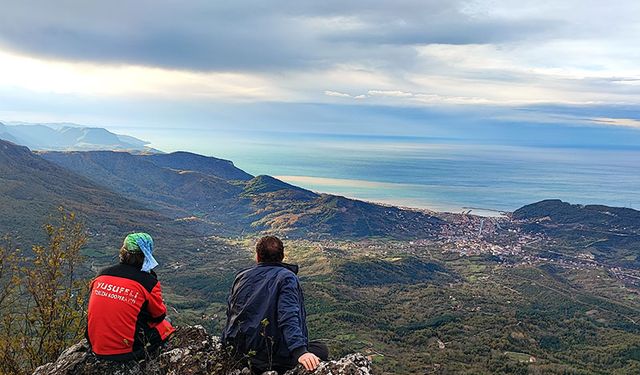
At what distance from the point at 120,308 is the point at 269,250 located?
7.02 feet

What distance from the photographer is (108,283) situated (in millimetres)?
5992

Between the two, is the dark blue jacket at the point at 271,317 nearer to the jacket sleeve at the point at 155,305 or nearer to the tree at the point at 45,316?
the jacket sleeve at the point at 155,305

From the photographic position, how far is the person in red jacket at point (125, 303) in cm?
597

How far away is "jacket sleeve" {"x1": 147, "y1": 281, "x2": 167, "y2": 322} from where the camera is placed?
242 inches

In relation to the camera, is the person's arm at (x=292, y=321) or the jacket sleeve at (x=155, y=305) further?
the jacket sleeve at (x=155, y=305)

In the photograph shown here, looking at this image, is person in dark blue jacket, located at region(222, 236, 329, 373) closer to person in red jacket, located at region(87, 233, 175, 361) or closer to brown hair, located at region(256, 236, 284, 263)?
brown hair, located at region(256, 236, 284, 263)

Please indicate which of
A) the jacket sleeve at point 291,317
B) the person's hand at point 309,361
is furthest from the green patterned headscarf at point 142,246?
the person's hand at point 309,361


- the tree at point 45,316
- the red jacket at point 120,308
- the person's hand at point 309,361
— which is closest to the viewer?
the person's hand at point 309,361

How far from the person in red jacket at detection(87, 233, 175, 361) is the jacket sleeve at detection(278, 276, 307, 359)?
182 cm

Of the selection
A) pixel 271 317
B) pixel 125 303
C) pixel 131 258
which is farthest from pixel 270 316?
pixel 131 258

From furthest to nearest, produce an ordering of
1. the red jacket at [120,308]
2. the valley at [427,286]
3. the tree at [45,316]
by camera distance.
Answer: the valley at [427,286], the tree at [45,316], the red jacket at [120,308]

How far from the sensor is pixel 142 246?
6152 mm

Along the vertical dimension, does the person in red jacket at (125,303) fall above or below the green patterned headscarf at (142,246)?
below

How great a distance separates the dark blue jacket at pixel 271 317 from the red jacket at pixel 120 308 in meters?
1.27
